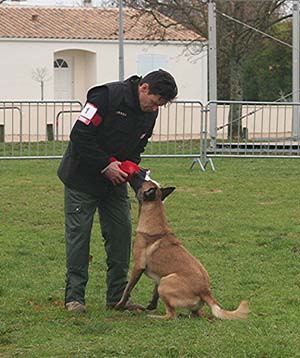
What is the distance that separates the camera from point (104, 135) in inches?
259

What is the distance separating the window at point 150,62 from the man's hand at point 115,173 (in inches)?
1313

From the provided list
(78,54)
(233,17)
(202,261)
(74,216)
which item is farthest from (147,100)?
(78,54)

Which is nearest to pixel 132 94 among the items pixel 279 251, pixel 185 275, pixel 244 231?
pixel 185 275

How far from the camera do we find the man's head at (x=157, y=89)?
6320 mm

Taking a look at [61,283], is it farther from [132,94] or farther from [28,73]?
[28,73]

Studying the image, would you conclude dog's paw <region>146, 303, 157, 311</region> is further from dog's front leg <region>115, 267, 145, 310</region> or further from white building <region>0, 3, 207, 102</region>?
white building <region>0, 3, 207, 102</region>

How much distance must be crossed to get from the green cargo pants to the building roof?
98.3 feet

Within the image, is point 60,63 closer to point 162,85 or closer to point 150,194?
point 150,194

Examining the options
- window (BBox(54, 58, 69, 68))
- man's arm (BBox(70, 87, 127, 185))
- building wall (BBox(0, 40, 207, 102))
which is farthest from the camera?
window (BBox(54, 58, 69, 68))

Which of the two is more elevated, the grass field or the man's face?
the man's face

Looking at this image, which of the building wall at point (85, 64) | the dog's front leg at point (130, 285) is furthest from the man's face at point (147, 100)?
the building wall at point (85, 64)

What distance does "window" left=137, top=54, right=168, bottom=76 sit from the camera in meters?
39.7

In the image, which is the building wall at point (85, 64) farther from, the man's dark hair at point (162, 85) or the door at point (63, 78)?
the man's dark hair at point (162, 85)

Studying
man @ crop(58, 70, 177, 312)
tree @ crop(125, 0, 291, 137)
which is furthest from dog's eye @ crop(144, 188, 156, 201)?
tree @ crop(125, 0, 291, 137)
